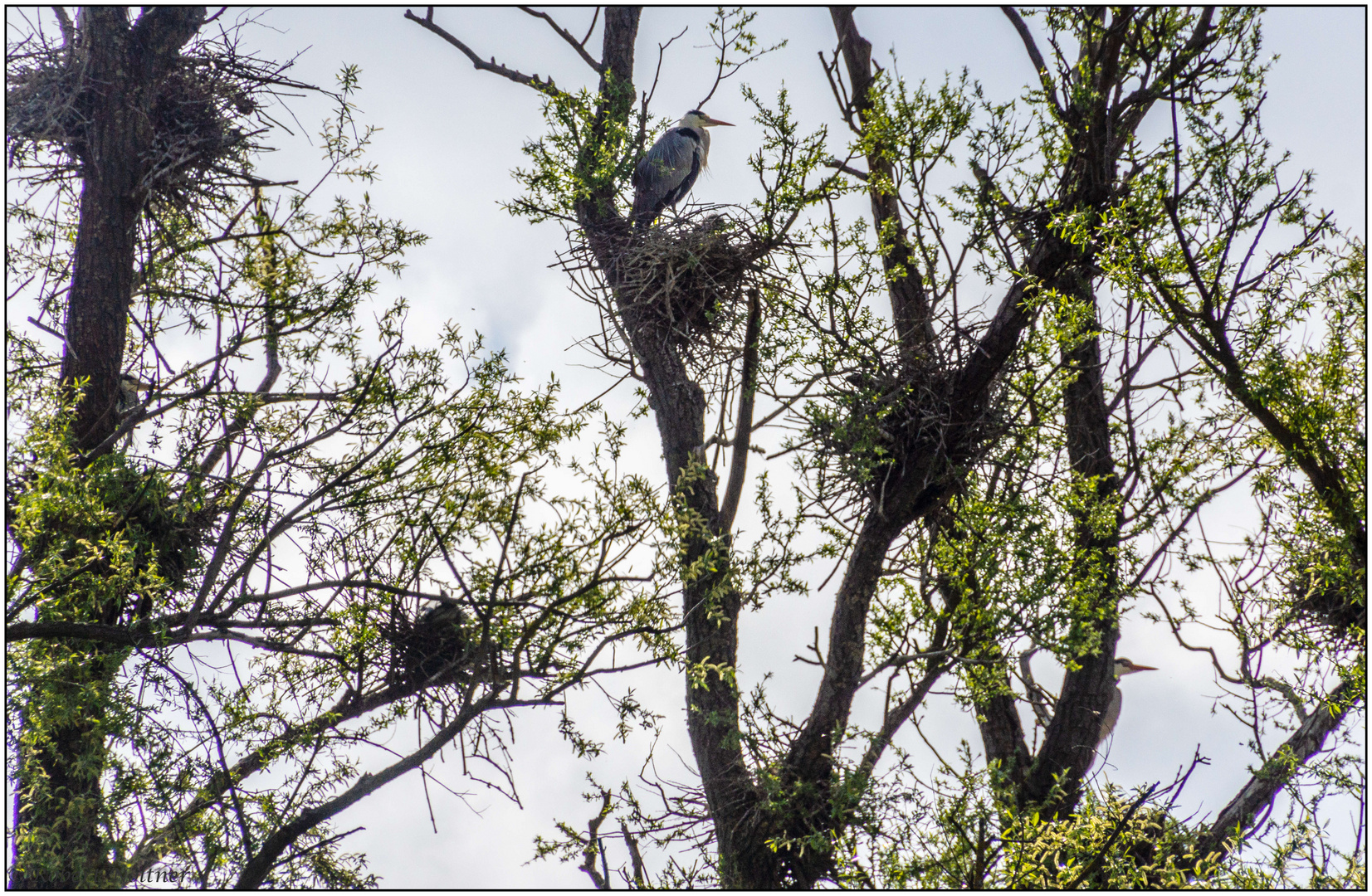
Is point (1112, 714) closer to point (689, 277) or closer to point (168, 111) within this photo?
point (689, 277)

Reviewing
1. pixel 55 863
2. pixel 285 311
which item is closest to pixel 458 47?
pixel 285 311

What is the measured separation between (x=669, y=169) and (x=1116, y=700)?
4.12 meters

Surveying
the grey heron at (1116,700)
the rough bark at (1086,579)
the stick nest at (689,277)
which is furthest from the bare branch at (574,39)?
the grey heron at (1116,700)

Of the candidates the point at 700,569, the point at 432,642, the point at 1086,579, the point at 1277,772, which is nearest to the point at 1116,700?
the point at 1277,772

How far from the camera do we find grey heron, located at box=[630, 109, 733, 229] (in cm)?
550

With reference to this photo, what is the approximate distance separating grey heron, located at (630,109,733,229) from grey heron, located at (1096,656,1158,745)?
3.55 meters

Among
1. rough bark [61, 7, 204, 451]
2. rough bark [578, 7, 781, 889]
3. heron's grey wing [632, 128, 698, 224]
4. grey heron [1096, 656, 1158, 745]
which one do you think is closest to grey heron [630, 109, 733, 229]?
heron's grey wing [632, 128, 698, 224]

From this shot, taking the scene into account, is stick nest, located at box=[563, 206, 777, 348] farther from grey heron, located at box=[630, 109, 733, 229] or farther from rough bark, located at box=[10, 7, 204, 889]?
rough bark, located at box=[10, 7, 204, 889]

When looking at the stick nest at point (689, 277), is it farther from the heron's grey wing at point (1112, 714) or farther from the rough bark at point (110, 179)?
the heron's grey wing at point (1112, 714)

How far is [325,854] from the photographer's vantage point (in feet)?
13.5

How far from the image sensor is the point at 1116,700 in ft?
18.6

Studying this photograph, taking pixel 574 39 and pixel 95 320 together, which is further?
pixel 574 39

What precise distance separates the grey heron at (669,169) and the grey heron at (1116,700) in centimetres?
355

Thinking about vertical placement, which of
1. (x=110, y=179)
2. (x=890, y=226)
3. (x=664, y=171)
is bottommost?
(x=890, y=226)
